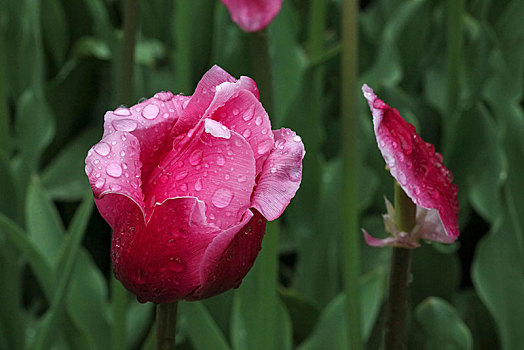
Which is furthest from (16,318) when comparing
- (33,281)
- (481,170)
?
(481,170)

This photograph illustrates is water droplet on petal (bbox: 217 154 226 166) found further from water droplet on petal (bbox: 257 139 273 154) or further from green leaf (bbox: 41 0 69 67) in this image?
green leaf (bbox: 41 0 69 67)

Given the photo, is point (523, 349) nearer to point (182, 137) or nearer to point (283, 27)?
point (283, 27)

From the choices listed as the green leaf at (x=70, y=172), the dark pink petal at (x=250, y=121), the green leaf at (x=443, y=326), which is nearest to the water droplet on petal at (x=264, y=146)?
the dark pink petal at (x=250, y=121)

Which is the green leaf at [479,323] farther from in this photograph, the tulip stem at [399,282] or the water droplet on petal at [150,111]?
the water droplet on petal at [150,111]

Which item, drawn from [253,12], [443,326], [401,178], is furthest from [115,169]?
[443,326]

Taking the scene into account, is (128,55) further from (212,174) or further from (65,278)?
(212,174)

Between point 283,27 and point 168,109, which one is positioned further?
point 283,27
